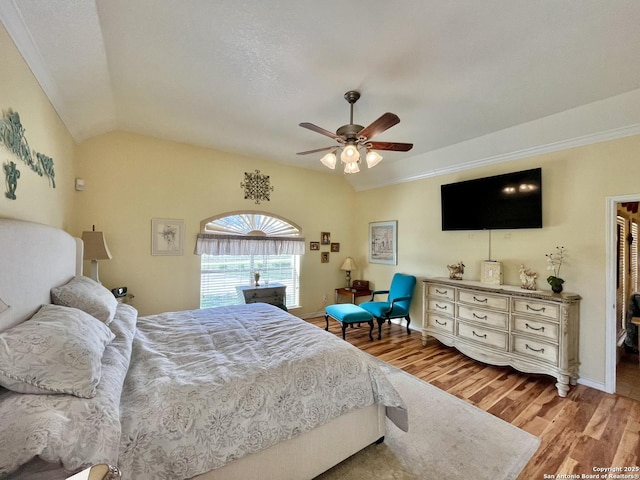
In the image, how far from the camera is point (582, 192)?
291cm

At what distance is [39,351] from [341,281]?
4.91 meters

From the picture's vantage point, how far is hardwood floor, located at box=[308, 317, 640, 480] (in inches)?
71.9

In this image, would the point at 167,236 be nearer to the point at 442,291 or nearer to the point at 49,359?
the point at 49,359

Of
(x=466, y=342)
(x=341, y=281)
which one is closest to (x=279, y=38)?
(x=466, y=342)

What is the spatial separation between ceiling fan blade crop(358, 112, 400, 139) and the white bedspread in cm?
180

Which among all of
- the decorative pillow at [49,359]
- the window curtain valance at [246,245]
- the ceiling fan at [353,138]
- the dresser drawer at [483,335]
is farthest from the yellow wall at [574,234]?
the decorative pillow at [49,359]

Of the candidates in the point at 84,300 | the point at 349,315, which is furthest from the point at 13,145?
the point at 349,315

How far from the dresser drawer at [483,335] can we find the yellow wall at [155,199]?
3.28m

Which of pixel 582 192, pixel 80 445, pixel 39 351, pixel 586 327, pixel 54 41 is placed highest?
pixel 54 41

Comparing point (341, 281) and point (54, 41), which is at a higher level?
point (54, 41)

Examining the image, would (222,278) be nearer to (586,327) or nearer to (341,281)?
(341,281)

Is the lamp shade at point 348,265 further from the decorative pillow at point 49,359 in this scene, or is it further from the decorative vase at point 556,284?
the decorative pillow at point 49,359

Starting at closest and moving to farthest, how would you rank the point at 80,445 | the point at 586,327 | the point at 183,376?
the point at 80,445 < the point at 183,376 < the point at 586,327

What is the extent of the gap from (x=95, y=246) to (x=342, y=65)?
10.8 feet
